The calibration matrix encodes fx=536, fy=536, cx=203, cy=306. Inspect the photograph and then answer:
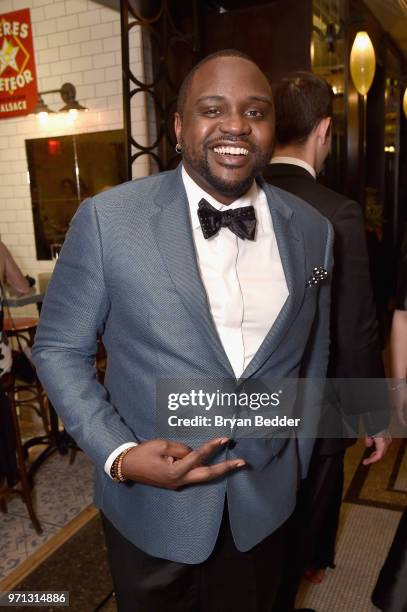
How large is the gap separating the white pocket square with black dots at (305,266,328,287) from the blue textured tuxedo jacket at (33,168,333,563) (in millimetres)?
13

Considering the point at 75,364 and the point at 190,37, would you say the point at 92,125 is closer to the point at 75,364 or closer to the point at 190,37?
the point at 190,37

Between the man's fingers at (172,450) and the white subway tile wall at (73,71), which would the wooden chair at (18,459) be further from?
the white subway tile wall at (73,71)

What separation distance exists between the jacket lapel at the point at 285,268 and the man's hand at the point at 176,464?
0.23 meters

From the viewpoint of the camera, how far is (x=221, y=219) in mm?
1262

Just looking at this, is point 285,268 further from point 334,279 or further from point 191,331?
point 334,279

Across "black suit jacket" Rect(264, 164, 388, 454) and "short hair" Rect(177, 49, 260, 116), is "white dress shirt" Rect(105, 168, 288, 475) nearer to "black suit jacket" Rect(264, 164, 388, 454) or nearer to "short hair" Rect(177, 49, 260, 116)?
"short hair" Rect(177, 49, 260, 116)

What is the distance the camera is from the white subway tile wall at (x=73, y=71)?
193 inches

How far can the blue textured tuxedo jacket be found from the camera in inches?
45.6

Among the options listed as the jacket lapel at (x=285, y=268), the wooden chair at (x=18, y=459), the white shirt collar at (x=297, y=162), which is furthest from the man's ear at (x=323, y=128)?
the wooden chair at (x=18, y=459)

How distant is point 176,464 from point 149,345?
270mm

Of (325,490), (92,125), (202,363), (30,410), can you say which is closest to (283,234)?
(202,363)

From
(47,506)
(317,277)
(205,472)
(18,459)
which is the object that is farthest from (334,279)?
(47,506)

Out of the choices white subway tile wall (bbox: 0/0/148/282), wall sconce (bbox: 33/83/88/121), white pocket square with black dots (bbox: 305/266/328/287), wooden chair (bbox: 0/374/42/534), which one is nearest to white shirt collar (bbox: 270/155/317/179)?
white pocket square with black dots (bbox: 305/266/328/287)

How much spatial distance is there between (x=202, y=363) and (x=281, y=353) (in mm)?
216
